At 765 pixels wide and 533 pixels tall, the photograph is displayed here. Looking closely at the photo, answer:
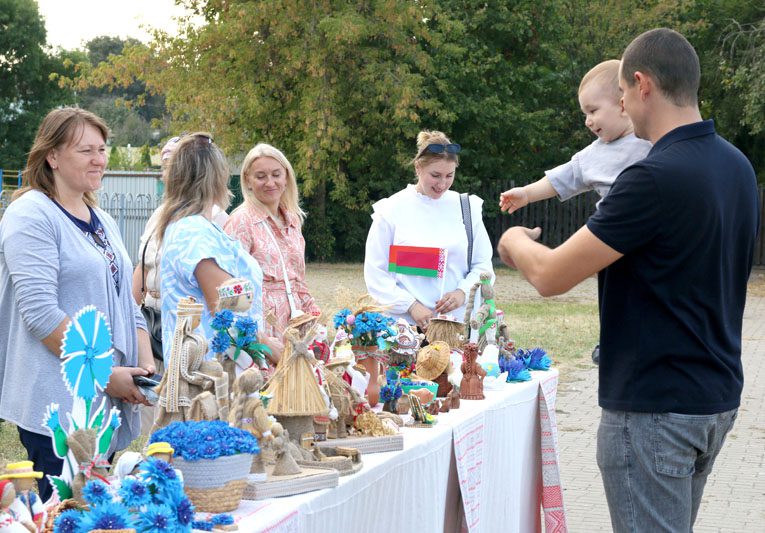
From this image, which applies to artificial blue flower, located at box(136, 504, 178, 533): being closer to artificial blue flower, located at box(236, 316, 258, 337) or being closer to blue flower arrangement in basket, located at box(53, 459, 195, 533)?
blue flower arrangement in basket, located at box(53, 459, 195, 533)

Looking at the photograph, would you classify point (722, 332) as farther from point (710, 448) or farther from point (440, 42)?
point (440, 42)

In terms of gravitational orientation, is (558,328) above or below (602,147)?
below

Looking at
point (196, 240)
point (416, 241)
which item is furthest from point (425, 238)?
point (196, 240)

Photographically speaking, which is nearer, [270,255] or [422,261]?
[270,255]

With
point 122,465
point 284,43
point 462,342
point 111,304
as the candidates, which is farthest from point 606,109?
point 284,43

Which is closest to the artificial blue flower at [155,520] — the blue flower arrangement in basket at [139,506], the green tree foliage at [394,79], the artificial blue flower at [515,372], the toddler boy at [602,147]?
the blue flower arrangement in basket at [139,506]

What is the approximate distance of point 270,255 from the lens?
414 cm

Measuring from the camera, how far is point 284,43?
22.0 meters

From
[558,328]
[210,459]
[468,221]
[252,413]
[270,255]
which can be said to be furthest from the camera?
[558,328]

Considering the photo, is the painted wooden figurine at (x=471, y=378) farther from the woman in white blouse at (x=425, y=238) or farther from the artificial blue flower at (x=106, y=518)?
the artificial blue flower at (x=106, y=518)

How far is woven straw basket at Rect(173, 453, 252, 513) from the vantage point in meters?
2.00

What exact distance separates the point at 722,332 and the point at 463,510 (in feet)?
4.81

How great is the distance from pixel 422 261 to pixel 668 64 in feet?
8.00

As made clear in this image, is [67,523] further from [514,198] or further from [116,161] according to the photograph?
[116,161]
